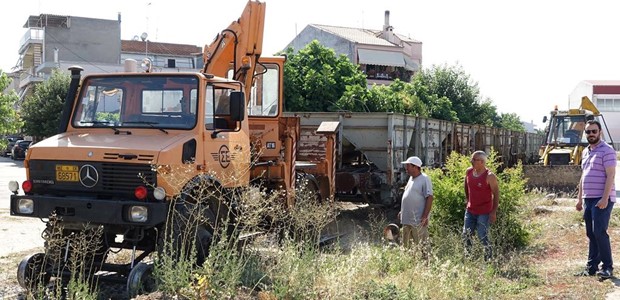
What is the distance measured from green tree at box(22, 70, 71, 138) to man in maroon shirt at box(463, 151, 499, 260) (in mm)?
33330

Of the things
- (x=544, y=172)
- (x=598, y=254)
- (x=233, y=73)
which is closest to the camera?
(x=598, y=254)

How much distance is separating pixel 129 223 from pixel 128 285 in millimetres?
652

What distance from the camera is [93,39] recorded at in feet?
184

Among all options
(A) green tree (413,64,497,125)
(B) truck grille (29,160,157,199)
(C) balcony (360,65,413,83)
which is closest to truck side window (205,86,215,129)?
(B) truck grille (29,160,157,199)

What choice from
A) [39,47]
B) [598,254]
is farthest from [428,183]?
[39,47]

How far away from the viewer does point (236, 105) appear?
8133mm

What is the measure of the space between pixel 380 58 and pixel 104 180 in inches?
1940

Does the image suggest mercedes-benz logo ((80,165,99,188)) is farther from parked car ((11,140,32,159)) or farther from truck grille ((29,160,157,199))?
parked car ((11,140,32,159))

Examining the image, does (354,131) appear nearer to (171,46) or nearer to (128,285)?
(128,285)

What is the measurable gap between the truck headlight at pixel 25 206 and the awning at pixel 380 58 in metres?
47.2

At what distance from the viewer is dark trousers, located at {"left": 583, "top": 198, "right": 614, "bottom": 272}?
7.97 m

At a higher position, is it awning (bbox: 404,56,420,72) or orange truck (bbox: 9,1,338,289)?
awning (bbox: 404,56,420,72)

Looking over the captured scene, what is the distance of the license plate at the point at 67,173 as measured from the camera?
736cm

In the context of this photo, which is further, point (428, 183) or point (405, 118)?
point (405, 118)
